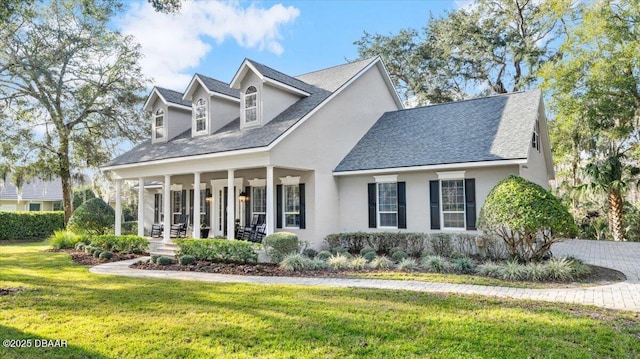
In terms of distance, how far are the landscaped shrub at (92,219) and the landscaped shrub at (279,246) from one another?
9759mm

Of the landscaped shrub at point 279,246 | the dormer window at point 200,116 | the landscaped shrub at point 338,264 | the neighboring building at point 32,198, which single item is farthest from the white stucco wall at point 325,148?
the neighboring building at point 32,198

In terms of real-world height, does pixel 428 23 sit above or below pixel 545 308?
above

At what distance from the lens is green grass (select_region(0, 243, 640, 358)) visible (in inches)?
181

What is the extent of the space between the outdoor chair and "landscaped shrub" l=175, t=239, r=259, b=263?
5648mm

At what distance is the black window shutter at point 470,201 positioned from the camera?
1198 cm

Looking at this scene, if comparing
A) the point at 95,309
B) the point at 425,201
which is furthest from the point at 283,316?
the point at 425,201

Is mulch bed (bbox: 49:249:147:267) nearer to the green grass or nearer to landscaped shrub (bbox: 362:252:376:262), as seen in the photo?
the green grass

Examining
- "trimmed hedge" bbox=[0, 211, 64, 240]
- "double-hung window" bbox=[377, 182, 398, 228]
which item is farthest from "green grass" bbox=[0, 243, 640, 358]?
"trimmed hedge" bbox=[0, 211, 64, 240]

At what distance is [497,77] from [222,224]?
2105cm

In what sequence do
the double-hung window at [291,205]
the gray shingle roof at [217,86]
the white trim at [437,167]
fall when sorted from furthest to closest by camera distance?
the gray shingle roof at [217,86], the double-hung window at [291,205], the white trim at [437,167]

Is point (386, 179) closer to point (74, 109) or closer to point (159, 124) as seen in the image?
point (159, 124)

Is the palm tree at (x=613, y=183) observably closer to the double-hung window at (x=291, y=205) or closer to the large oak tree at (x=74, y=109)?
the double-hung window at (x=291, y=205)

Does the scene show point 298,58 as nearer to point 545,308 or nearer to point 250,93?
point 250,93

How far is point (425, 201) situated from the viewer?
1293cm
